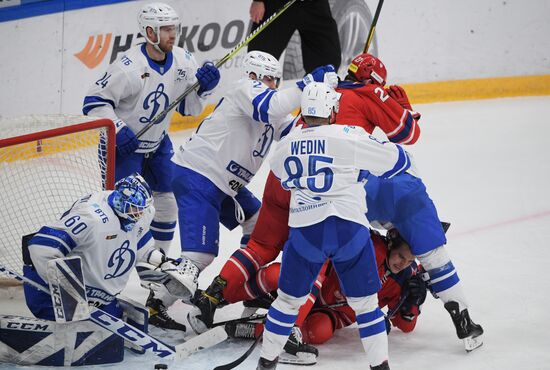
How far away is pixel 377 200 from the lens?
4.07 meters

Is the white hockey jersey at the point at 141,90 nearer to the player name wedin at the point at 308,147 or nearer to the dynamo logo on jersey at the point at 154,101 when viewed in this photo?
the dynamo logo on jersey at the point at 154,101

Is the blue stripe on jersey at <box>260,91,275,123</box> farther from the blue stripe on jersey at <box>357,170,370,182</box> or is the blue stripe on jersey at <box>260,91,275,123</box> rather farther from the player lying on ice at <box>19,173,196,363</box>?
the blue stripe on jersey at <box>357,170,370,182</box>

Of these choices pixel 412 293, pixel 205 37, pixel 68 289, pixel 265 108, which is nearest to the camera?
pixel 68 289

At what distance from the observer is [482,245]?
16.7 feet

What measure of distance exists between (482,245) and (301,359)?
1.56 metres

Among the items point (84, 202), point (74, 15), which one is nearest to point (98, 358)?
point (84, 202)

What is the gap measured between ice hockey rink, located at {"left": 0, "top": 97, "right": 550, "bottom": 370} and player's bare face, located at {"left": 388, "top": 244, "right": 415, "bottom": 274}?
0.30m

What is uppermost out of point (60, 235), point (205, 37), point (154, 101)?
point (154, 101)

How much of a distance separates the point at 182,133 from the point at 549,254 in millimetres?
2812

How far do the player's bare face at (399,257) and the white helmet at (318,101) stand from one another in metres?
0.71

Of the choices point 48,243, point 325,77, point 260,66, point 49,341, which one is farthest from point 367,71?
point 49,341

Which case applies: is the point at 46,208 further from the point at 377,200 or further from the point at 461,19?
the point at 461,19

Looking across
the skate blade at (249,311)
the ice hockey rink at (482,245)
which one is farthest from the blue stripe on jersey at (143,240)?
the skate blade at (249,311)

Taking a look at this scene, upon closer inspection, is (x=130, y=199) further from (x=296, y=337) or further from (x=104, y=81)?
(x=104, y=81)
